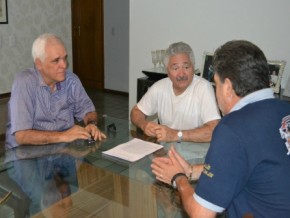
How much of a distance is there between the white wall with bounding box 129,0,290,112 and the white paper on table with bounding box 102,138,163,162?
1.63 metres

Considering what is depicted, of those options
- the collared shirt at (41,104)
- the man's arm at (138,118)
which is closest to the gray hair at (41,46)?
the collared shirt at (41,104)

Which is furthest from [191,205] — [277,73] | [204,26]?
[204,26]

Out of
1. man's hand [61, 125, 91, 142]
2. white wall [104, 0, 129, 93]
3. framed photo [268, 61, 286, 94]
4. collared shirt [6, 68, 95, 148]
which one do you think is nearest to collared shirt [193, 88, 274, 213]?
man's hand [61, 125, 91, 142]

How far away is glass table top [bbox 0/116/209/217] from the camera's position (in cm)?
153

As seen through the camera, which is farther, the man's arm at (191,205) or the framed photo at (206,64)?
the framed photo at (206,64)

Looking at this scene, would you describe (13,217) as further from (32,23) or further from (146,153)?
(32,23)

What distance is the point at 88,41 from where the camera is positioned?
6062 millimetres

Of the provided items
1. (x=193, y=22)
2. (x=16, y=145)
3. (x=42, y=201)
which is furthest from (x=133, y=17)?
(x=42, y=201)

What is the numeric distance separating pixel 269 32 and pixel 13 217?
246 cm

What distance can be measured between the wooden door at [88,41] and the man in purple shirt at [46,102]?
12.5 feet

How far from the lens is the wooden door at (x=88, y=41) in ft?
19.2

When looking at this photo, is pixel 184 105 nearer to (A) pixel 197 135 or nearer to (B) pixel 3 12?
(A) pixel 197 135

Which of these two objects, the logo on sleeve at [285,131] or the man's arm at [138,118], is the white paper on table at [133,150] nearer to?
the man's arm at [138,118]

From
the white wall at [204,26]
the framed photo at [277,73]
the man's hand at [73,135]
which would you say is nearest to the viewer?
the man's hand at [73,135]
